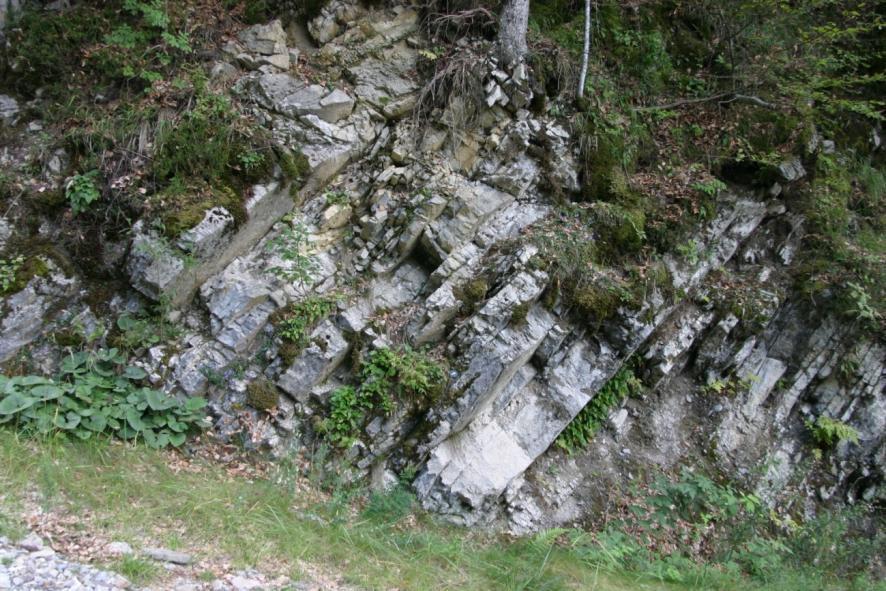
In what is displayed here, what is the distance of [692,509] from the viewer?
680 centimetres

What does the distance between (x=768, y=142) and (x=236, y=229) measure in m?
7.82

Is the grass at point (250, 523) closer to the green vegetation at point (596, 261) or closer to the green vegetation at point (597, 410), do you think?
the green vegetation at point (597, 410)

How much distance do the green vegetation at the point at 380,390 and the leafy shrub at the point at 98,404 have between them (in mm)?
1414

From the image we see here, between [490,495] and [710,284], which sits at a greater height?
[710,284]

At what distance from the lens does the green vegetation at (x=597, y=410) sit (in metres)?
7.01

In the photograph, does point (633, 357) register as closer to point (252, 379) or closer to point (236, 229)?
point (252, 379)

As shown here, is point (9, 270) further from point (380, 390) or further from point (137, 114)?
point (380, 390)

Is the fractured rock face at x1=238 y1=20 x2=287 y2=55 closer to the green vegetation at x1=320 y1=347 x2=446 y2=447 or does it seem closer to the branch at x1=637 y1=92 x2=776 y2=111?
the green vegetation at x1=320 y1=347 x2=446 y2=447

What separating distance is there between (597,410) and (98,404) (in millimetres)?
5875

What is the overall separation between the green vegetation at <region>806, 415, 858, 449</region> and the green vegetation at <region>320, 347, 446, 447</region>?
5.74 m

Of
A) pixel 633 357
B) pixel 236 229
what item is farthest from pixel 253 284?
pixel 633 357

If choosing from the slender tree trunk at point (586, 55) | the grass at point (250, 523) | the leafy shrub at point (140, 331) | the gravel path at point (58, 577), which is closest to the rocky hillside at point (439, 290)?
the leafy shrub at point (140, 331)

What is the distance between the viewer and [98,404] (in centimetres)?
528

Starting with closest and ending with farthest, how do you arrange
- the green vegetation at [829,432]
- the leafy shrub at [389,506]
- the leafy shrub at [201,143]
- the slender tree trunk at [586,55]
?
1. the leafy shrub at [389,506]
2. the leafy shrub at [201,143]
3. the green vegetation at [829,432]
4. the slender tree trunk at [586,55]
